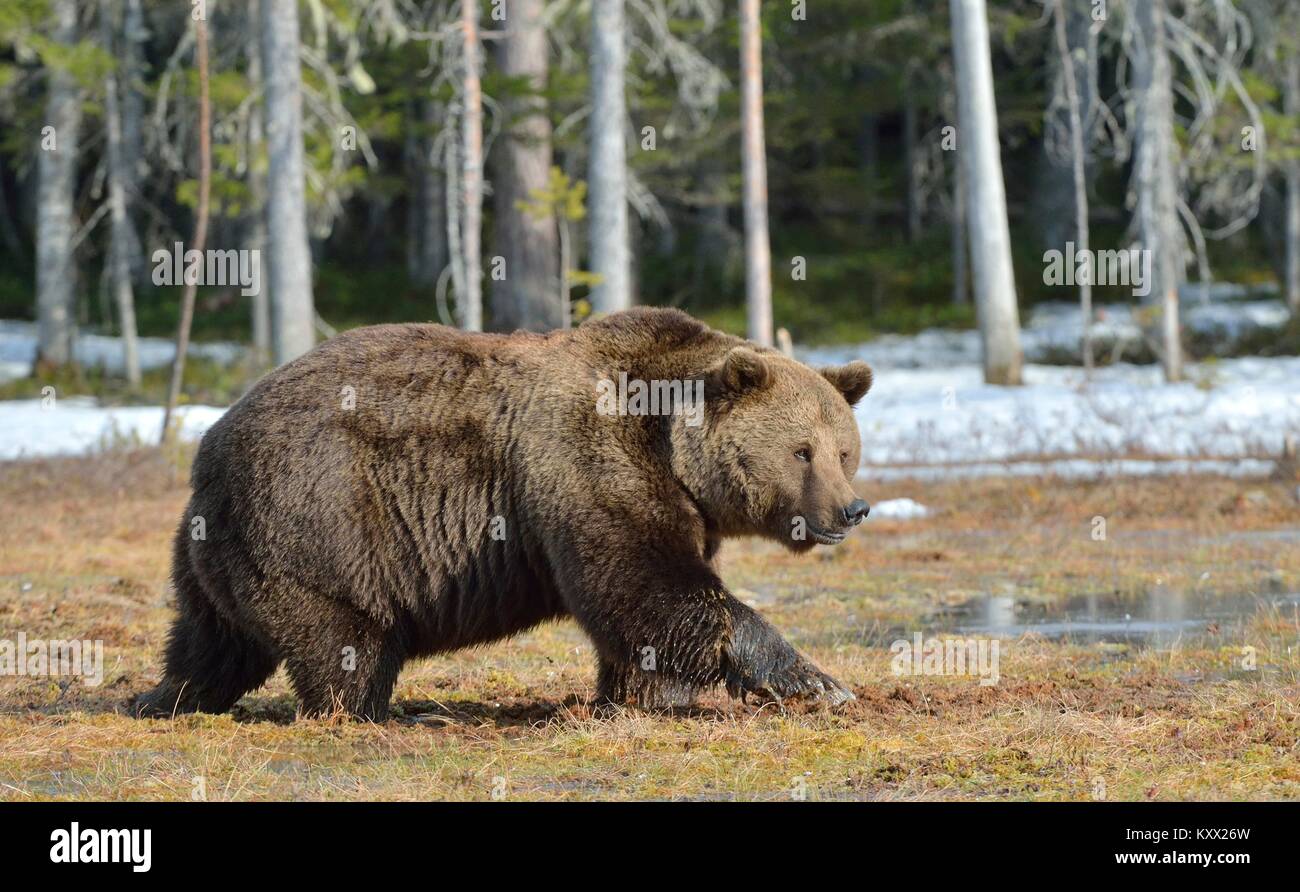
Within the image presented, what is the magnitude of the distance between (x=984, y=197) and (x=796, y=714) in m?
16.5

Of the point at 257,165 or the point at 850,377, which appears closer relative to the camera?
the point at 850,377

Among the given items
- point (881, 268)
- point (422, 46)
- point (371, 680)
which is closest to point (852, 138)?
point (881, 268)

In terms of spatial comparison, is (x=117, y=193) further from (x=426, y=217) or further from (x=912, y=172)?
(x=912, y=172)

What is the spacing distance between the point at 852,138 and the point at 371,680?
39052 mm

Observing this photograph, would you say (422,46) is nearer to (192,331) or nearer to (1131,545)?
(192,331)

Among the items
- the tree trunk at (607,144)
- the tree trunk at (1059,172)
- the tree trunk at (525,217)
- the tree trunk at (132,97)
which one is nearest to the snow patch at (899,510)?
the tree trunk at (607,144)

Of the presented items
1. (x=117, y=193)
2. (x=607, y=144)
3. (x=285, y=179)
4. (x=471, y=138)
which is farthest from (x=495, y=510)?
(x=117, y=193)

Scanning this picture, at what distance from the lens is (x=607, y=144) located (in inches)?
756

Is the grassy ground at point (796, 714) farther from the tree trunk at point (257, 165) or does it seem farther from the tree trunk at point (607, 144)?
the tree trunk at point (257, 165)

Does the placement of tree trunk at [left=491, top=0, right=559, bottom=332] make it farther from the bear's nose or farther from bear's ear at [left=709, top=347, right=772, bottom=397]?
the bear's nose

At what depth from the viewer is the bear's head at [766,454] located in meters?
6.82

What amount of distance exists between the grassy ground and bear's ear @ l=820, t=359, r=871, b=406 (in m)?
1.45

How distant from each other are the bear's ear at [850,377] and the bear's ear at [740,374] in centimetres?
52

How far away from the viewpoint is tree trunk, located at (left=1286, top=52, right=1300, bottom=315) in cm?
2708
